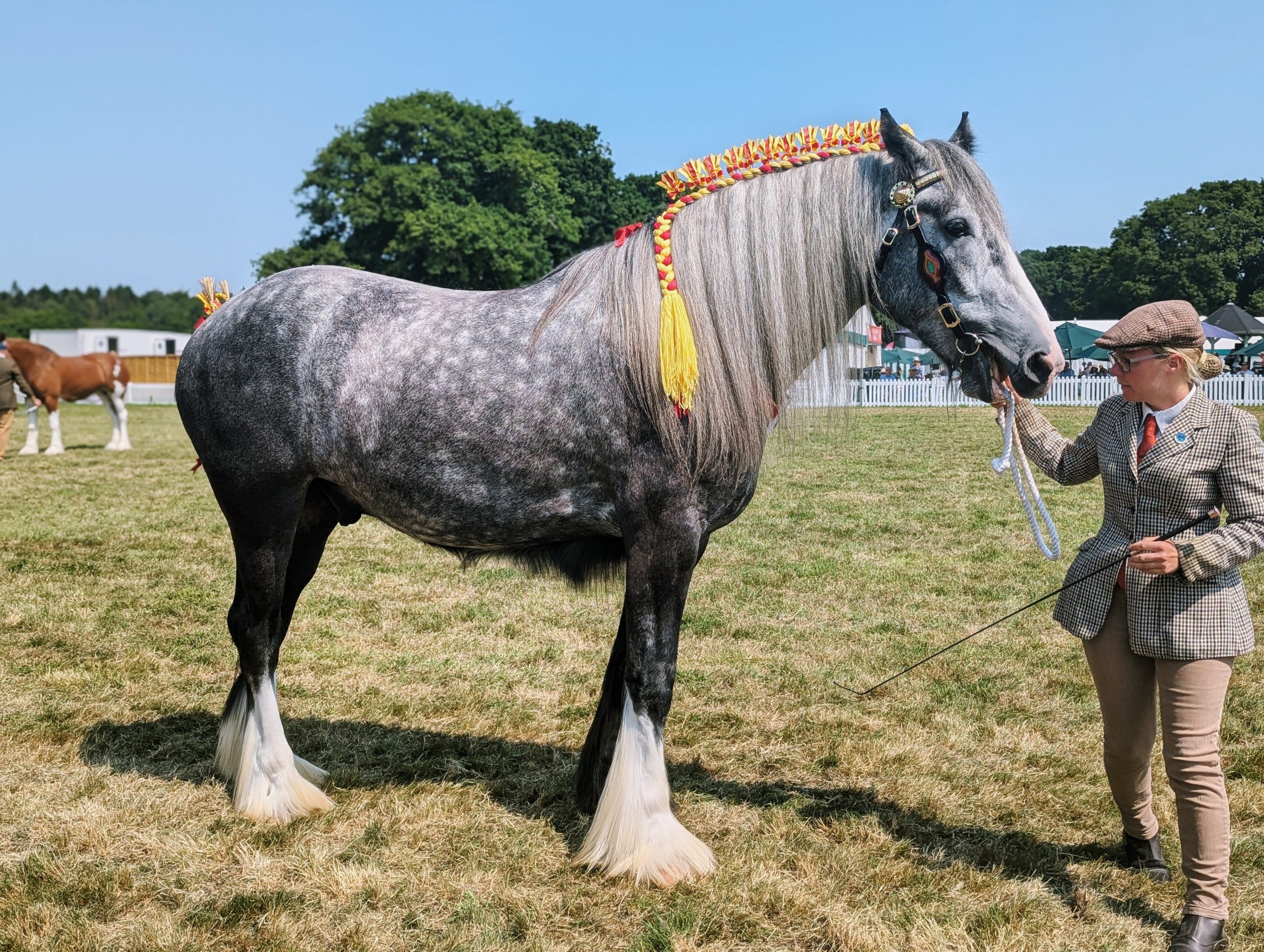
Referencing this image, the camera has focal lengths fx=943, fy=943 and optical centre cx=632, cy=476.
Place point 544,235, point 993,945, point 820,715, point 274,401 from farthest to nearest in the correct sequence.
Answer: point 544,235 < point 820,715 < point 274,401 < point 993,945

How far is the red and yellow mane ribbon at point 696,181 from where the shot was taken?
10.2 ft

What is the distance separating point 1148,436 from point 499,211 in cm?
4282

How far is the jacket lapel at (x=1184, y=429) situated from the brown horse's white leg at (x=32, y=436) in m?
18.6

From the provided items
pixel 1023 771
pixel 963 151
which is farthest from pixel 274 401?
pixel 1023 771

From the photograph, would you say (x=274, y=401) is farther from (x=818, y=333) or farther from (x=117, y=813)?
(x=818, y=333)

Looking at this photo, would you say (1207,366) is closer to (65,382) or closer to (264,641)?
(264,641)

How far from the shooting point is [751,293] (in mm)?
3229

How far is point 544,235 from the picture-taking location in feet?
149

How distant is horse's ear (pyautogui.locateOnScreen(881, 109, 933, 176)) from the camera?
2.99 m

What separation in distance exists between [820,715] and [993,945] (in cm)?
201

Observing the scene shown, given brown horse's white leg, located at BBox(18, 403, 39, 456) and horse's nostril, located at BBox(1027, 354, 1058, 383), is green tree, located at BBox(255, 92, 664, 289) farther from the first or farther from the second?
horse's nostril, located at BBox(1027, 354, 1058, 383)

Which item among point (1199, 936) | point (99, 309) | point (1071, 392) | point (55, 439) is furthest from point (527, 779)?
point (99, 309)

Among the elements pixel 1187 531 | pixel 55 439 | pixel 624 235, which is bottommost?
pixel 1187 531

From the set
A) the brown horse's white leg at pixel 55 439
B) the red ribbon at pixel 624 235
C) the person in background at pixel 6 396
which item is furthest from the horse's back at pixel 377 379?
the brown horse's white leg at pixel 55 439
